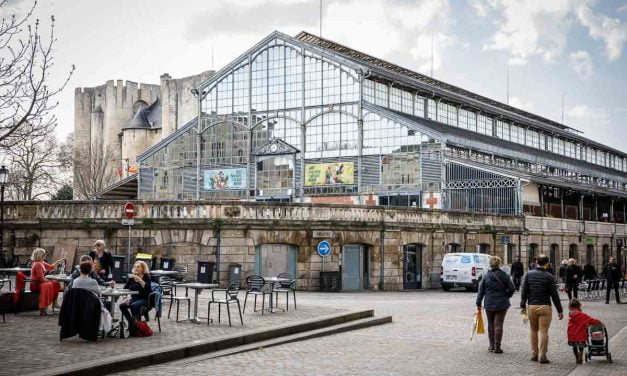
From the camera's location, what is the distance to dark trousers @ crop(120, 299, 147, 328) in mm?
14938

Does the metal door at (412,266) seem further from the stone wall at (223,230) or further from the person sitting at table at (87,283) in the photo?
the person sitting at table at (87,283)

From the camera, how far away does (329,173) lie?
5109 centimetres

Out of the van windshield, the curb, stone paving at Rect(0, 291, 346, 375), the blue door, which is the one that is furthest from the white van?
the curb

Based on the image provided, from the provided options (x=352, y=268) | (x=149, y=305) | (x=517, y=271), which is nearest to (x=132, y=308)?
(x=149, y=305)

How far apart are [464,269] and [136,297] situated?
23525mm

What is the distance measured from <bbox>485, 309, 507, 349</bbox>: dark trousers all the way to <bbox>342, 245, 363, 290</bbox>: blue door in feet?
64.6

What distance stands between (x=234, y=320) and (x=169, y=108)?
7187cm

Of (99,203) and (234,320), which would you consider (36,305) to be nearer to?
(234,320)

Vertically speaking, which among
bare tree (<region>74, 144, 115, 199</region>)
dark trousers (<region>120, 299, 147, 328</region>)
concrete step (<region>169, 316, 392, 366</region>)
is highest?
bare tree (<region>74, 144, 115, 199</region>)

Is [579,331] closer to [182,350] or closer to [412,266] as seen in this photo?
[182,350]

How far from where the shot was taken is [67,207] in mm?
Answer: 31969

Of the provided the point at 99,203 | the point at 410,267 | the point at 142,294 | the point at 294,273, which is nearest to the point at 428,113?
the point at 410,267

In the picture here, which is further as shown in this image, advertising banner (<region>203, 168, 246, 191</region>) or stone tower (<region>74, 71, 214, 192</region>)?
stone tower (<region>74, 71, 214, 192</region>)

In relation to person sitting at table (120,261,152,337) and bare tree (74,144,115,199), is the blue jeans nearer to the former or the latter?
person sitting at table (120,261,152,337)
